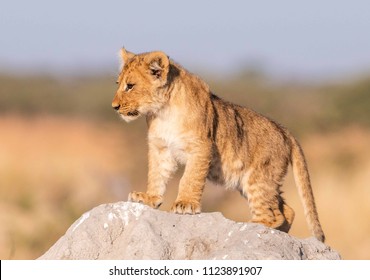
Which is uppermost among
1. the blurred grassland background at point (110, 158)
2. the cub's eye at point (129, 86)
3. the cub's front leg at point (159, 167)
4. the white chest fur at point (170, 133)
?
the cub's eye at point (129, 86)

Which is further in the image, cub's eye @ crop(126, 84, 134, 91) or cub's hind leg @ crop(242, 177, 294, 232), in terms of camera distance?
cub's hind leg @ crop(242, 177, 294, 232)

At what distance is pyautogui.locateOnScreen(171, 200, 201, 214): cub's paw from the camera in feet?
36.4

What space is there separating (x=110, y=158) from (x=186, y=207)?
71.0 ft

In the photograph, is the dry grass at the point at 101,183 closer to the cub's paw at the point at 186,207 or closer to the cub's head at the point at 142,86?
the cub's head at the point at 142,86

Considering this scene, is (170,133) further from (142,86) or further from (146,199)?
A: (146,199)

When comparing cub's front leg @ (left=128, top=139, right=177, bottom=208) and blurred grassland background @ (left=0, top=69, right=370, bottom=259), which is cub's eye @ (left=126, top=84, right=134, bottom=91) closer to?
cub's front leg @ (left=128, top=139, right=177, bottom=208)

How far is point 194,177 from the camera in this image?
11492mm

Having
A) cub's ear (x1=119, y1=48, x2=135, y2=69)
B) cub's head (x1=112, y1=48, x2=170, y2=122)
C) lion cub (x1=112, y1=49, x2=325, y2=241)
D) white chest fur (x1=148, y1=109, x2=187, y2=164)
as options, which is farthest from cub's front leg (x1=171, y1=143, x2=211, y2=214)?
cub's ear (x1=119, y1=48, x2=135, y2=69)

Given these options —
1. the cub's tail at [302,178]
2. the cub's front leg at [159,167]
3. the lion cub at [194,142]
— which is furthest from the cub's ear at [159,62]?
the cub's tail at [302,178]

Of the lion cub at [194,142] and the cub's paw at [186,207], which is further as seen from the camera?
the lion cub at [194,142]

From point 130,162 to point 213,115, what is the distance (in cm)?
1933

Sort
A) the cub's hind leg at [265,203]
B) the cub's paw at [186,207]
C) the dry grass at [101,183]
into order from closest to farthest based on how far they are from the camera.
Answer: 1. the cub's paw at [186,207]
2. the cub's hind leg at [265,203]
3. the dry grass at [101,183]

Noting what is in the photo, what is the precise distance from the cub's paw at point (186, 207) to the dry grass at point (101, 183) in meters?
2.84

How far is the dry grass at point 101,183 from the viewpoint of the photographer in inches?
813
